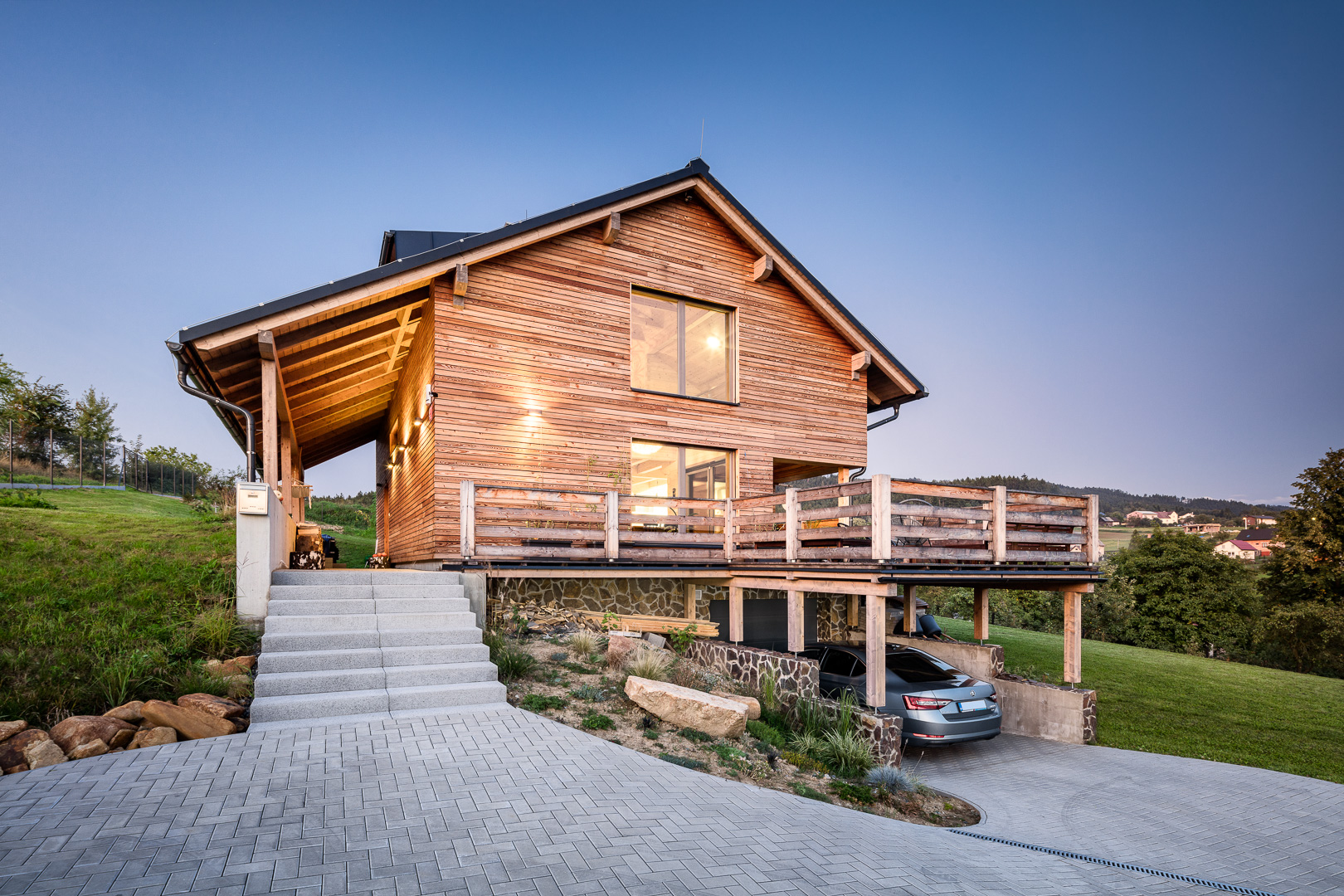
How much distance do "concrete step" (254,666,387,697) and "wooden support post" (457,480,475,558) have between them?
2.96 meters

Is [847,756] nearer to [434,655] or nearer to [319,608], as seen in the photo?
[434,655]

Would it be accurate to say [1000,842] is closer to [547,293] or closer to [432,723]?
[432,723]

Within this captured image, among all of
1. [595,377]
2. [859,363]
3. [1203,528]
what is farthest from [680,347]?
[1203,528]

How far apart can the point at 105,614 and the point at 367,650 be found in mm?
2974

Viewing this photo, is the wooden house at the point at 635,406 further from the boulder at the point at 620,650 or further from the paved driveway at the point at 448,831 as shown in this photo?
the paved driveway at the point at 448,831

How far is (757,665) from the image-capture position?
9789 millimetres

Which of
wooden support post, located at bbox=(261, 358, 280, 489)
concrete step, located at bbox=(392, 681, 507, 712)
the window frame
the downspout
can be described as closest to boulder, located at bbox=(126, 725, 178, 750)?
concrete step, located at bbox=(392, 681, 507, 712)

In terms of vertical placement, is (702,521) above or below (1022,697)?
above

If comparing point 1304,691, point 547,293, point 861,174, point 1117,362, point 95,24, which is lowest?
point 1304,691

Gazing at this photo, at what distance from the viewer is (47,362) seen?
47.0 m

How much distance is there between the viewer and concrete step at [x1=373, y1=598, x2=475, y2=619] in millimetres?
7824

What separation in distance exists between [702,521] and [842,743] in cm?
499

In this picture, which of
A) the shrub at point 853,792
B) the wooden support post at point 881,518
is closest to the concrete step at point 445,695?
the shrub at point 853,792

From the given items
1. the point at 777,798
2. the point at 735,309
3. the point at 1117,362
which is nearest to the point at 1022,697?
the point at 777,798
